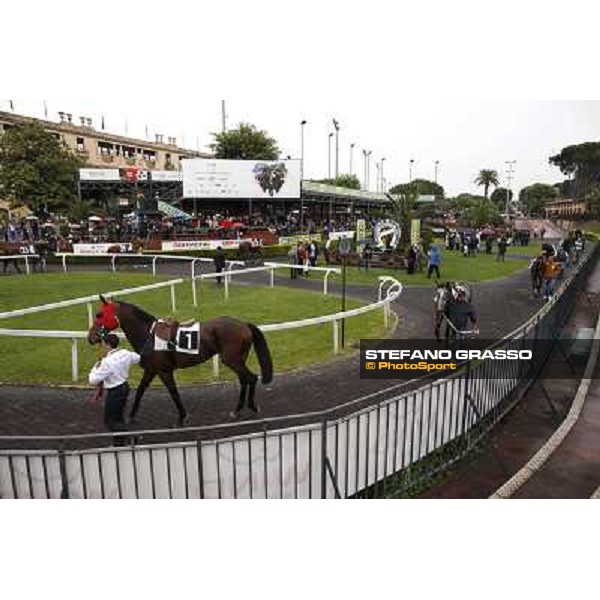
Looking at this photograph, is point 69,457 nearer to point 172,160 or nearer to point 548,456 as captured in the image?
point 548,456

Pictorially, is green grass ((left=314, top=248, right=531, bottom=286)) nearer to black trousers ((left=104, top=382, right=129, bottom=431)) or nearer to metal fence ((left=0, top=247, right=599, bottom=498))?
metal fence ((left=0, top=247, right=599, bottom=498))

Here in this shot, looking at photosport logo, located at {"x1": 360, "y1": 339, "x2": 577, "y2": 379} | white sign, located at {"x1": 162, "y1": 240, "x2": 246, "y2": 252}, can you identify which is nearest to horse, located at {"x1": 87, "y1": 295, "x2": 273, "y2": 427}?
photosport logo, located at {"x1": 360, "y1": 339, "x2": 577, "y2": 379}

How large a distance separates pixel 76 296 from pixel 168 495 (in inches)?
461

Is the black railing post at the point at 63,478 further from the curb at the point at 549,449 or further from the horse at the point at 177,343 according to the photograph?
the curb at the point at 549,449

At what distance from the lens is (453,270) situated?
69.7 feet

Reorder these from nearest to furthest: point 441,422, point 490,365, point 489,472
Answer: point 489,472 < point 441,422 < point 490,365

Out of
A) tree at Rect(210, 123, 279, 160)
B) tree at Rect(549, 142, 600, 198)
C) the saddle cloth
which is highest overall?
tree at Rect(210, 123, 279, 160)

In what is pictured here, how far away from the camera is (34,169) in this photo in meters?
35.0

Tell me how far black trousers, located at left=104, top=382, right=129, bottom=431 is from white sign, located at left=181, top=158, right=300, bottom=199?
93.2 feet

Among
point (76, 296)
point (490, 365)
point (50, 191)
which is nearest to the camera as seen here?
point (490, 365)

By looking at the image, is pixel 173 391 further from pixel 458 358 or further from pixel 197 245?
pixel 197 245

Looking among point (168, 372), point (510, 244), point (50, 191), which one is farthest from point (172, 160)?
point (168, 372)

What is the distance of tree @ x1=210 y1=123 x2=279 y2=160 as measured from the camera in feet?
174

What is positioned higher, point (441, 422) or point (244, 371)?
point (244, 371)
